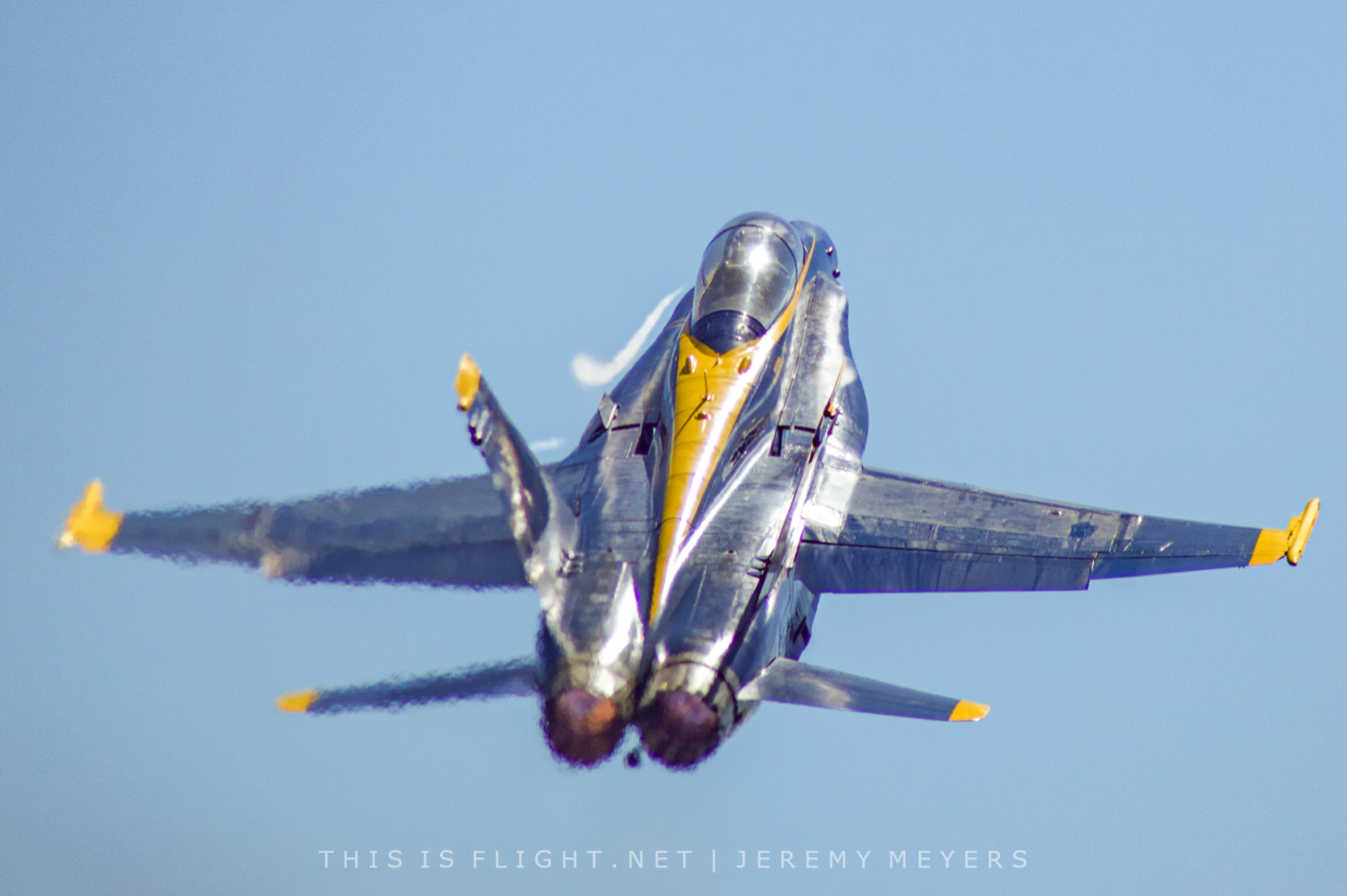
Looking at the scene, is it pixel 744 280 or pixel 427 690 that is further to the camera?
pixel 744 280

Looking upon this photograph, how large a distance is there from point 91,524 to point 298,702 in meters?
4.78

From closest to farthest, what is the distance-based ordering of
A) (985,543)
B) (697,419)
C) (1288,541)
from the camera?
(1288,541) < (985,543) < (697,419)

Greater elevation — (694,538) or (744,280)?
(744,280)

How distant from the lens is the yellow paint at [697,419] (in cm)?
2314

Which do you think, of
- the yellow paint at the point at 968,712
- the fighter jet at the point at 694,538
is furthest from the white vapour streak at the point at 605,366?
the yellow paint at the point at 968,712

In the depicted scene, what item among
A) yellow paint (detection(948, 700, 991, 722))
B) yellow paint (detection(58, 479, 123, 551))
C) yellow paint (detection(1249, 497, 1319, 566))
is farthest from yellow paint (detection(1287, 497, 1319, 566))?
yellow paint (detection(58, 479, 123, 551))

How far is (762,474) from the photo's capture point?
2464 cm

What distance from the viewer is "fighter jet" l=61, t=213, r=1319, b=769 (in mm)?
20812

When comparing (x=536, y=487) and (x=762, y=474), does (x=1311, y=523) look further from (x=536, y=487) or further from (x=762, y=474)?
(x=536, y=487)

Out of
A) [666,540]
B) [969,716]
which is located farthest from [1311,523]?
[666,540]

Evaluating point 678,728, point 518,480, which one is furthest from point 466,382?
point 678,728

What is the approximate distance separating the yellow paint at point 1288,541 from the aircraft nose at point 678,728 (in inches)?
276

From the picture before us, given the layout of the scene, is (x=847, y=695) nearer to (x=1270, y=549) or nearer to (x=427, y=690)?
(x=427, y=690)

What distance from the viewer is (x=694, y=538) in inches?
912
